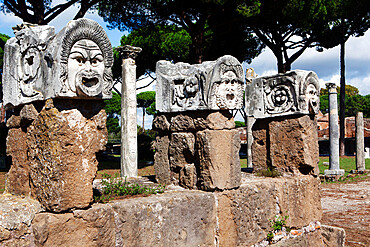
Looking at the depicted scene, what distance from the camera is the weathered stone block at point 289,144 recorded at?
16.1 feet

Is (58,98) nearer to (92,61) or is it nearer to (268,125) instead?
(92,61)

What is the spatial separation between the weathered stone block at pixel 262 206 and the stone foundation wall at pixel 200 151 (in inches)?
8.0

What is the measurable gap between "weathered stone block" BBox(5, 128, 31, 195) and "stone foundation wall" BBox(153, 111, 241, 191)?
1587mm

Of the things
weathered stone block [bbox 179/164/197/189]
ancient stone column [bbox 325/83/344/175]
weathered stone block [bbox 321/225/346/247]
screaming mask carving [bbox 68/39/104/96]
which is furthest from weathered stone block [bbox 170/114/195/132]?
ancient stone column [bbox 325/83/344/175]

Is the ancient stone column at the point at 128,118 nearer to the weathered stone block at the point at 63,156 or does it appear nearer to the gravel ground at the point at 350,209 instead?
the gravel ground at the point at 350,209

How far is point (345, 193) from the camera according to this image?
9289mm

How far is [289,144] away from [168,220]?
230 cm

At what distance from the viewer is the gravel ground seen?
222 inches

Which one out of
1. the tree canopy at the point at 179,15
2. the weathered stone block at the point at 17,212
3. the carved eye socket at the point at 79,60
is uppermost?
the tree canopy at the point at 179,15

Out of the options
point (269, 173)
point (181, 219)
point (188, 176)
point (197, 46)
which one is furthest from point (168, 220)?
point (197, 46)

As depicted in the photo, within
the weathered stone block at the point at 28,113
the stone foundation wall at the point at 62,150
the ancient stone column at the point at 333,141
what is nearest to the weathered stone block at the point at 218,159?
the stone foundation wall at the point at 62,150

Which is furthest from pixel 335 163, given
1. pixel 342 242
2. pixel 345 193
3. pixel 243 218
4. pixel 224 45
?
pixel 243 218

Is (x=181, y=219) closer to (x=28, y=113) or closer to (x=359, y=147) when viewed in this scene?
(x=28, y=113)

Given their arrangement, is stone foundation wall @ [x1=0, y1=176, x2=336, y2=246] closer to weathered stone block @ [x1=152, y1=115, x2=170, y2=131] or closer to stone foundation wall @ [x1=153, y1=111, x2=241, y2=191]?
stone foundation wall @ [x1=153, y1=111, x2=241, y2=191]
